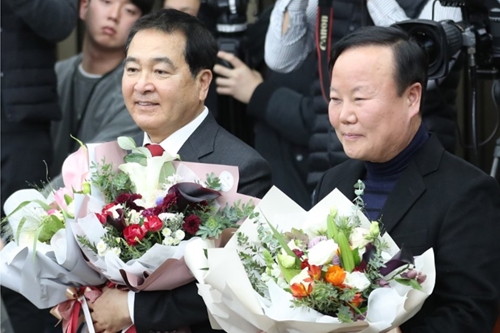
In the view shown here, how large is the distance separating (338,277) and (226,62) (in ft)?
8.26

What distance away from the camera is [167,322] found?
312 centimetres

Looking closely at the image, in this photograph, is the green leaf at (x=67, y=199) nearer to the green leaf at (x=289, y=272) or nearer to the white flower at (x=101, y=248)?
the white flower at (x=101, y=248)

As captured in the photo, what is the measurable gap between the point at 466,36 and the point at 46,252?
1.71 meters

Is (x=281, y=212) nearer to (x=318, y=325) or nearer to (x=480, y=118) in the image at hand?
(x=318, y=325)

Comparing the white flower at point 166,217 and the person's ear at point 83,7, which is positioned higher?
the white flower at point 166,217

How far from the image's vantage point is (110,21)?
5.12 metres

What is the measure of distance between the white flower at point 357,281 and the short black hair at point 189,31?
1.08 meters

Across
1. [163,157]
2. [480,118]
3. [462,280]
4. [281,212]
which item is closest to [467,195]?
[462,280]

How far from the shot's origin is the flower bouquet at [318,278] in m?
2.61

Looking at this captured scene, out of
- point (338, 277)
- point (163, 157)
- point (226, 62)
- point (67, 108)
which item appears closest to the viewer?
point (338, 277)

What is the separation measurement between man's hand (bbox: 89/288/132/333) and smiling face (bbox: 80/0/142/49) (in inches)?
84.0

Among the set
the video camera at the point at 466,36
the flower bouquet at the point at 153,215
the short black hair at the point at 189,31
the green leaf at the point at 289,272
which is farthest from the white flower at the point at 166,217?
the video camera at the point at 466,36

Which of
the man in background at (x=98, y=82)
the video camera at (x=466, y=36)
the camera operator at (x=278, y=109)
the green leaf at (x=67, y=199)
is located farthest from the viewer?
the man in background at (x=98, y=82)

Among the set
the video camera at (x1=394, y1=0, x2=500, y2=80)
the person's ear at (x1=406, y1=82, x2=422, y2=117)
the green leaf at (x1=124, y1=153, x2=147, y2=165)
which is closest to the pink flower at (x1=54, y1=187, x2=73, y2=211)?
the green leaf at (x1=124, y1=153, x2=147, y2=165)
